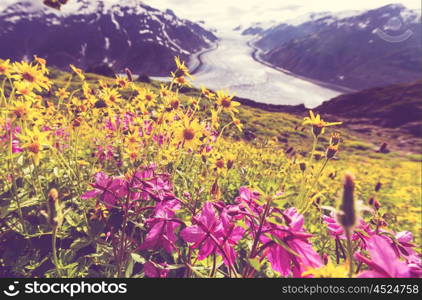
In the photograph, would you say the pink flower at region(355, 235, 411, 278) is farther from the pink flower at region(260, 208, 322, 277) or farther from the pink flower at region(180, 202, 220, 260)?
the pink flower at region(180, 202, 220, 260)

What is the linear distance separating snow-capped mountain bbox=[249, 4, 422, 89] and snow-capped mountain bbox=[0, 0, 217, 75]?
70194mm

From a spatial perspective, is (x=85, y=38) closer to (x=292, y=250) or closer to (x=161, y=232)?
(x=161, y=232)

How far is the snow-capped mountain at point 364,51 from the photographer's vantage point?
138 m

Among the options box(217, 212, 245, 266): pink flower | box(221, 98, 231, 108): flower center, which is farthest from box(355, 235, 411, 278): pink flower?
box(221, 98, 231, 108): flower center

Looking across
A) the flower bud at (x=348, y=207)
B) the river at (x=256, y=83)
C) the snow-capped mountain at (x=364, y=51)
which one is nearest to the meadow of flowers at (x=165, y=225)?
the flower bud at (x=348, y=207)

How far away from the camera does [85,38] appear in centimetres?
18388

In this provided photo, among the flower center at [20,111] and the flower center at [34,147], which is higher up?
the flower center at [20,111]

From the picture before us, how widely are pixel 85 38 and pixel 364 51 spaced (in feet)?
515

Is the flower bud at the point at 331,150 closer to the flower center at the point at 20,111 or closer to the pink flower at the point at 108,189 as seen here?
the pink flower at the point at 108,189

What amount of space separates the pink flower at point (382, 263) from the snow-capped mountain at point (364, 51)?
151 m

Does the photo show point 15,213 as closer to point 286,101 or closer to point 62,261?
point 62,261

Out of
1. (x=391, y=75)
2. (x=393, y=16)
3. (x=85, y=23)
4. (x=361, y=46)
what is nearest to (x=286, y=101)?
(x=391, y=75)

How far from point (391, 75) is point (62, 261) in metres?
157

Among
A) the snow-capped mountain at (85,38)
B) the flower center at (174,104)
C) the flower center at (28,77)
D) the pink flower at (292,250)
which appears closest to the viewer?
the pink flower at (292,250)
